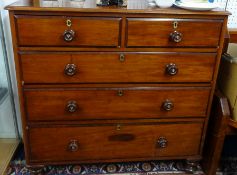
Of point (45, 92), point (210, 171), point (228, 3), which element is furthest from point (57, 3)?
point (210, 171)

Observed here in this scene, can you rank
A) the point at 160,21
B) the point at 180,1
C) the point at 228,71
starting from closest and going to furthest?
the point at 160,21 < the point at 180,1 < the point at 228,71

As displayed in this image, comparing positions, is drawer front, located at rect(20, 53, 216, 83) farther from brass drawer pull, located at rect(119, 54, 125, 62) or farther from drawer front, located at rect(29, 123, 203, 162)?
drawer front, located at rect(29, 123, 203, 162)

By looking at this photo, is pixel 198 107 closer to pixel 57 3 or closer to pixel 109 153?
pixel 109 153

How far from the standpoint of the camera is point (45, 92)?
124cm

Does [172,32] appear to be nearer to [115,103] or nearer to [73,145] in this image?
[115,103]

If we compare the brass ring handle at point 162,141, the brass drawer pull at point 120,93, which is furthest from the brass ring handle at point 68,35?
the brass ring handle at point 162,141

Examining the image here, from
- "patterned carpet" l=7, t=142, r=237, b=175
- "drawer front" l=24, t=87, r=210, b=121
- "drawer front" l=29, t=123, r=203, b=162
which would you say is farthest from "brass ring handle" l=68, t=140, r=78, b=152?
"patterned carpet" l=7, t=142, r=237, b=175

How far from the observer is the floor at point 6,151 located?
5.00 feet

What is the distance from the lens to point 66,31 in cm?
113

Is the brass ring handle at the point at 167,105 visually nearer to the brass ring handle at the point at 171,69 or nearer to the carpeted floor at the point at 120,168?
the brass ring handle at the point at 171,69

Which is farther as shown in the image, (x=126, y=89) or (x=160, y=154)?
(x=160, y=154)

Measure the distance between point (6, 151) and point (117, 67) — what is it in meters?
0.91

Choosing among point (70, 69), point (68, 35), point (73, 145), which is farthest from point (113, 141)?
point (68, 35)

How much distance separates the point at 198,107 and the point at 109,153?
52 centimetres
